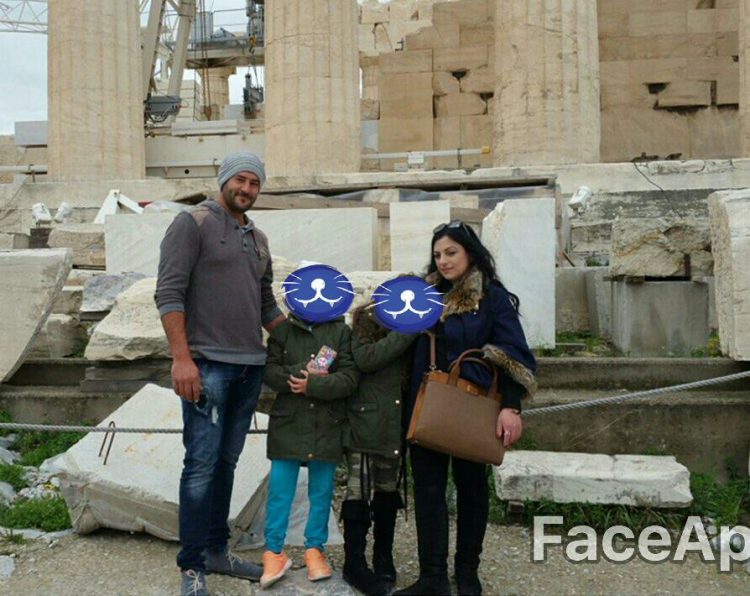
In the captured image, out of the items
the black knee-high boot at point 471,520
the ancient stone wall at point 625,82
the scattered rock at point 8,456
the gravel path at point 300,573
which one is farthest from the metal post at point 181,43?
the black knee-high boot at point 471,520

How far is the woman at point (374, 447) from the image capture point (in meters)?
3.39

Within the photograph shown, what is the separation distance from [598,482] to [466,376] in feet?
4.71

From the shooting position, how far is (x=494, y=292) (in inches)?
133

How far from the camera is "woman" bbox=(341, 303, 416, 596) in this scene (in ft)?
11.1

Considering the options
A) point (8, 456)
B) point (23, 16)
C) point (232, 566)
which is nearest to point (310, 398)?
point (232, 566)

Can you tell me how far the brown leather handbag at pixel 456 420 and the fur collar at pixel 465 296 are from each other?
0.20m

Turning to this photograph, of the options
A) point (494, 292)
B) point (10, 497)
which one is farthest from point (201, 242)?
point (10, 497)

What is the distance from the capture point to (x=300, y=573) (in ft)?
11.9

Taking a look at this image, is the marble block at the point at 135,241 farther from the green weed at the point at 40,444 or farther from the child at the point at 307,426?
the child at the point at 307,426

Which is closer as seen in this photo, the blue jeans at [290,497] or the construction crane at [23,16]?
the blue jeans at [290,497]

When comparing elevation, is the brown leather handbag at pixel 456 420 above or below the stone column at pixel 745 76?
below

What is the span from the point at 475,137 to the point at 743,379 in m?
15.2

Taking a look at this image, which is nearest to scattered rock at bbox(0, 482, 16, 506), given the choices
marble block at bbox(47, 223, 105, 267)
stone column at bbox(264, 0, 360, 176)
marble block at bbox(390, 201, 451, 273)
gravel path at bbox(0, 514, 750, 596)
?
gravel path at bbox(0, 514, 750, 596)

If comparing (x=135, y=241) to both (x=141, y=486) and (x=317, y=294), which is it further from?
(x=317, y=294)
